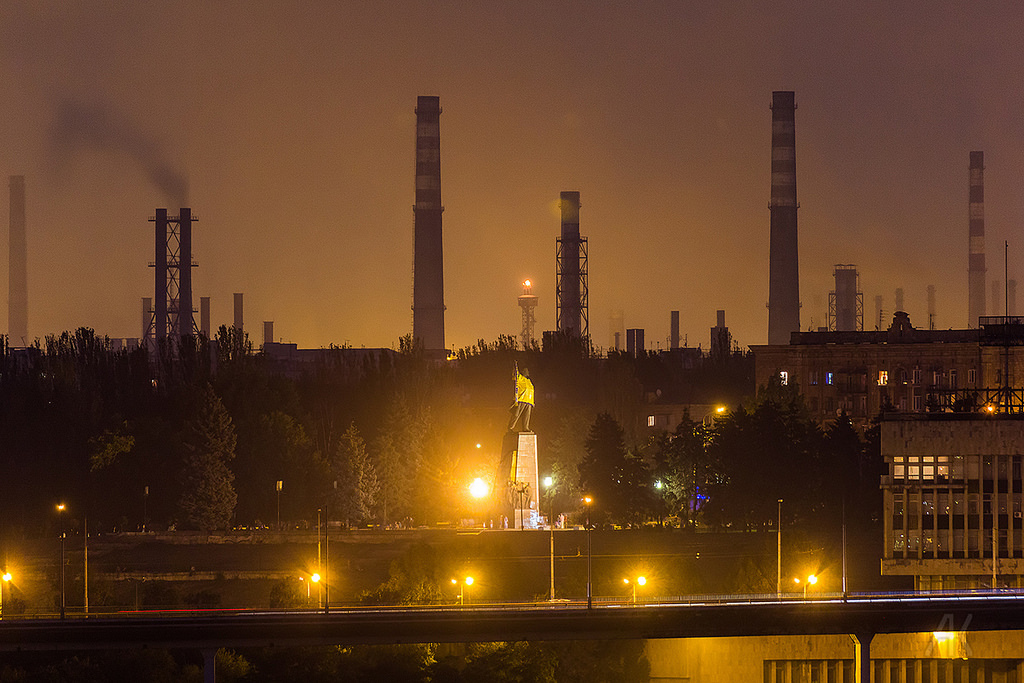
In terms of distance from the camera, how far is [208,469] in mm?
109250

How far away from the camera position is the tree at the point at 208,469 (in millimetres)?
107875

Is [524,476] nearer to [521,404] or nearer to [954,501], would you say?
[521,404]

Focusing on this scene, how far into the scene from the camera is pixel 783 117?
174m

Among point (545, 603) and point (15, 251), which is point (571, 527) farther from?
point (15, 251)

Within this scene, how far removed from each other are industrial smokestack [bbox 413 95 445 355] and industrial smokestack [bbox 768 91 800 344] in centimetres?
3695

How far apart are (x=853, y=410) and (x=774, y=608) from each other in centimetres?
8300

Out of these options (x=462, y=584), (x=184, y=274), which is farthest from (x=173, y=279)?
(x=462, y=584)

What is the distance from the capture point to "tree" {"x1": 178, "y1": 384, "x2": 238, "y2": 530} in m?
108

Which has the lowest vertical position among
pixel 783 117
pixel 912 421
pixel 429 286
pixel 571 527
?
pixel 571 527

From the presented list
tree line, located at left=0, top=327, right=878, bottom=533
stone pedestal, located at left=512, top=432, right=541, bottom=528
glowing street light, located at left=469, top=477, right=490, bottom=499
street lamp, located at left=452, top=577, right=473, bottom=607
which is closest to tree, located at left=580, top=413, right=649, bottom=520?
tree line, located at left=0, top=327, right=878, bottom=533

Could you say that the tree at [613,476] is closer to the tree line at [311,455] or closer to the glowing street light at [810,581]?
the tree line at [311,455]

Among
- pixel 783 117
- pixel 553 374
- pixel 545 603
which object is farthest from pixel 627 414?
pixel 545 603

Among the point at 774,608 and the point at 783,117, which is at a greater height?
the point at 783,117

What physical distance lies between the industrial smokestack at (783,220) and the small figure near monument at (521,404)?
71967 millimetres
